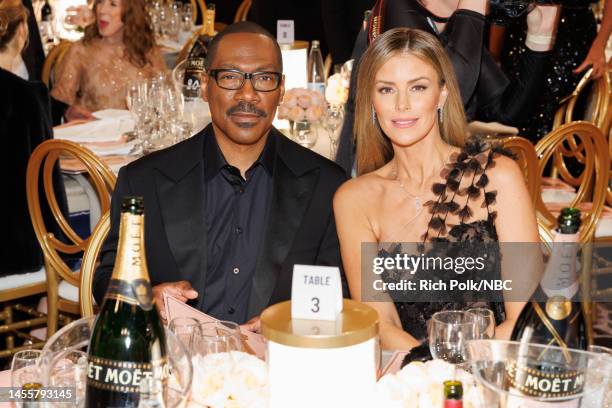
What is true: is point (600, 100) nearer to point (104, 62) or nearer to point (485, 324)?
point (104, 62)

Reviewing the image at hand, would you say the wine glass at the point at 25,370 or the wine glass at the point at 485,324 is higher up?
the wine glass at the point at 485,324

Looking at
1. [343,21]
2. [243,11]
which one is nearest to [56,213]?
[343,21]

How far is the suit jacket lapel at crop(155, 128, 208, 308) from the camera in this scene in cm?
254

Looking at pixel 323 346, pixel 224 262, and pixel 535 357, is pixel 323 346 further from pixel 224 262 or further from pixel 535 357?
pixel 224 262

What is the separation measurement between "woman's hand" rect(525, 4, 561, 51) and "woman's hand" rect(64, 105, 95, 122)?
8.46 ft

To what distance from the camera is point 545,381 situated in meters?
1.31

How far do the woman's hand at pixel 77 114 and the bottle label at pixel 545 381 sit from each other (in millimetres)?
3893

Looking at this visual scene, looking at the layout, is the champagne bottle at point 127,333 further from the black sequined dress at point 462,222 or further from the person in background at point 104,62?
the person in background at point 104,62

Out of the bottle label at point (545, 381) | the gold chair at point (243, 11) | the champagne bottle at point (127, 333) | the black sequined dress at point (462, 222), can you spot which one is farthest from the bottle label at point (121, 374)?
the gold chair at point (243, 11)

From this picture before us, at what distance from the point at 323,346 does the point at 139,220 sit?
30 cm

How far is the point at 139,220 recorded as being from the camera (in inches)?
52.2

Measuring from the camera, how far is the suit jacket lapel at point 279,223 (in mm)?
2529

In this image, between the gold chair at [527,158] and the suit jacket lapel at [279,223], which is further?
the gold chair at [527,158]

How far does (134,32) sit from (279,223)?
3.07 metres
